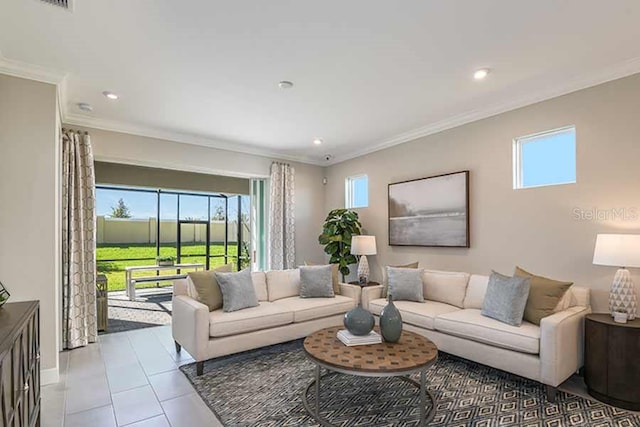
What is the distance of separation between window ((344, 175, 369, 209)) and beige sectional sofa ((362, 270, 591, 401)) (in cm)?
216

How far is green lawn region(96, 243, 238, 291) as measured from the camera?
27.0ft

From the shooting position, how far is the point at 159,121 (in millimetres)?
4402

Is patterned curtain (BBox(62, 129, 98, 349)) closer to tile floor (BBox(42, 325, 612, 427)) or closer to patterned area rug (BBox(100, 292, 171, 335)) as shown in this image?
tile floor (BBox(42, 325, 612, 427))

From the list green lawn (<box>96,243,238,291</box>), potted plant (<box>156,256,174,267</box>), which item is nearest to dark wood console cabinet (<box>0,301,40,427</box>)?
potted plant (<box>156,256,174,267</box>)

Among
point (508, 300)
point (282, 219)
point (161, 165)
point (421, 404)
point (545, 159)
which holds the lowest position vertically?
point (421, 404)

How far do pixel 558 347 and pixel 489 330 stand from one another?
20.1 inches

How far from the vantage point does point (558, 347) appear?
2.62 meters

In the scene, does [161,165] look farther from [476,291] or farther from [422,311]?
[476,291]

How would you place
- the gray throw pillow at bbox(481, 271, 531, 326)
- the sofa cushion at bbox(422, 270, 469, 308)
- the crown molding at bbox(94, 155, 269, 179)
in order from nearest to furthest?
the gray throw pillow at bbox(481, 271, 531, 326) < the sofa cushion at bbox(422, 270, 469, 308) < the crown molding at bbox(94, 155, 269, 179)

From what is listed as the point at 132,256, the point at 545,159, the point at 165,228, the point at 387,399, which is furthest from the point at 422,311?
the point at 132,256

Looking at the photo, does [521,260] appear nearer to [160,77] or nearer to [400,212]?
[400,212]

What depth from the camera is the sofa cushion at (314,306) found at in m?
3.86

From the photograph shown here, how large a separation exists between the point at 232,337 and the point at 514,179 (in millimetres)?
3484

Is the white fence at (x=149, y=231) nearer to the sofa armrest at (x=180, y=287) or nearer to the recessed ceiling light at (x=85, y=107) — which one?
the recessed ceiling light at (x=85, y=107)
